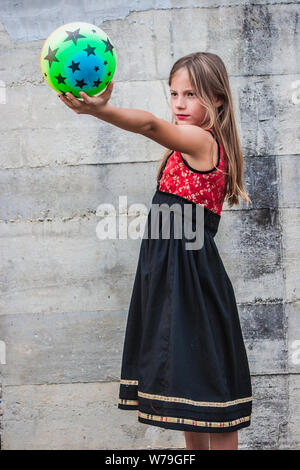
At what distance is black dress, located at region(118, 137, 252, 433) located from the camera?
2.76 meters

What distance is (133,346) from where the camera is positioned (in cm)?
304

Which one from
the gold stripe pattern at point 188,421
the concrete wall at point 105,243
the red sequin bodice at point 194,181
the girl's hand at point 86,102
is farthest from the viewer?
the concrete wall at point 105,243

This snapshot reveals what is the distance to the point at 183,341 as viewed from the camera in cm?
278

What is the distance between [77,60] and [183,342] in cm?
133

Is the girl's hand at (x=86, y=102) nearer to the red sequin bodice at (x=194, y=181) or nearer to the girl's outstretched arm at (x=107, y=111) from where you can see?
the girl's outstretched arm at (x=107, y=111)

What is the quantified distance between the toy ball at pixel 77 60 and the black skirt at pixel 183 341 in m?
0.77

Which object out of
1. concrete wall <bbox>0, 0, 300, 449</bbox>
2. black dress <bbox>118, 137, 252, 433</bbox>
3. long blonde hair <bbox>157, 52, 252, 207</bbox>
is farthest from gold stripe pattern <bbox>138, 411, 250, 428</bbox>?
concrete wall <bbox>0, 0, 300, 449</bbox>

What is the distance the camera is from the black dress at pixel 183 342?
2760 mm

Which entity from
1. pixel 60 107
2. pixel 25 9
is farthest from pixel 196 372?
pixel 25 9

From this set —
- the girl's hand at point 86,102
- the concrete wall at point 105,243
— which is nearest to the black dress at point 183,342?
the girl's hand at point 86,102

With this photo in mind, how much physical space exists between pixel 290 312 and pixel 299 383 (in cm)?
49

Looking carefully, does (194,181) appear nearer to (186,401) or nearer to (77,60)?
(77,60)

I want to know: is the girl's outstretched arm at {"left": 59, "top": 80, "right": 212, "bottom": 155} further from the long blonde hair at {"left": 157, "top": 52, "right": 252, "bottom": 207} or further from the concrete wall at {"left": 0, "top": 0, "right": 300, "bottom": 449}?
the concrete wall at {"left": 0, "top": 0, "right": 300, "bottom": 449}
